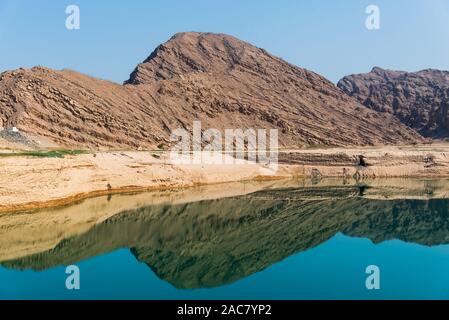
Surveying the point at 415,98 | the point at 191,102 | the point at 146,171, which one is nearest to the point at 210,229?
the point at 146,171

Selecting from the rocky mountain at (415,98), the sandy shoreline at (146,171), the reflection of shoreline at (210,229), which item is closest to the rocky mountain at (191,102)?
the sandy shoreline at (146,171)

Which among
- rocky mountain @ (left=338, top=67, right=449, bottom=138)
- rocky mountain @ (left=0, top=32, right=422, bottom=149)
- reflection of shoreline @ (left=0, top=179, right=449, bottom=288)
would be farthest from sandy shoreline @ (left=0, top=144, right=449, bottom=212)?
rocky mountain @ (left=338, top=67, right=449, bottom=138)

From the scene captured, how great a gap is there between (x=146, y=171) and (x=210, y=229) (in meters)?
16.8

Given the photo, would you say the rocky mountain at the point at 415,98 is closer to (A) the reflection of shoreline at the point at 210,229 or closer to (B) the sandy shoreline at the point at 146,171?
(B) the sandy shoreline at the point at 146,171

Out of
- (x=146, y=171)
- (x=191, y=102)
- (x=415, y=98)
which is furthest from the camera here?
(x=415, y=98)

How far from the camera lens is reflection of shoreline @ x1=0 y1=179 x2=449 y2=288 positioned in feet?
63.1

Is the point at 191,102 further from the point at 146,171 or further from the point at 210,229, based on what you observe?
the point at 210,229

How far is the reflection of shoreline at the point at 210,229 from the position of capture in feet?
63.1

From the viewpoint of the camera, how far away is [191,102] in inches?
2904

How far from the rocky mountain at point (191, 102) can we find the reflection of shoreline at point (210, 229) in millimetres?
23266

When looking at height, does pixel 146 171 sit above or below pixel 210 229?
above

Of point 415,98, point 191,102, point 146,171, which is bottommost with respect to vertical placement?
point 146,171

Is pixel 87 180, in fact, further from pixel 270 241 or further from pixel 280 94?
pixel 280 94

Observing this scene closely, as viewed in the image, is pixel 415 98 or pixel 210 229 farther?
pixel 415 98
